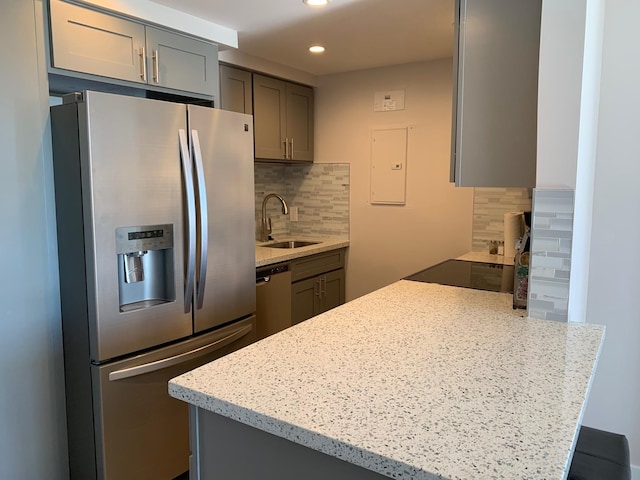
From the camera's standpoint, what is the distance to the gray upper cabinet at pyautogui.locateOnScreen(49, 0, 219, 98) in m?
1.90

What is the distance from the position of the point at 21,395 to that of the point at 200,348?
70cm

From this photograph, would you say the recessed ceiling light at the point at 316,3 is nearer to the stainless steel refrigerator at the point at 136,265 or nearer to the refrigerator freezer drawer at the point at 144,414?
the stainless steel refrigerator at the point at 136,265

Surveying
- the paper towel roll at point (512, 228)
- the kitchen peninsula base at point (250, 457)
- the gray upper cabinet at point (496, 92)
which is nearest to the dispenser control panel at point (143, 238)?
the kitchen peninsula base at point (250, 457)

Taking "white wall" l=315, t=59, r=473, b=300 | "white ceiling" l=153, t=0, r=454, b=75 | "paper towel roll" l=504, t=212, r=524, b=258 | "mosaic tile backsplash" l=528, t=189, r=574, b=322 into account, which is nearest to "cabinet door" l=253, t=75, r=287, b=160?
"white ceiling" l=153, t=0, r=454, b=75

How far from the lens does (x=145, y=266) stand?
77.9 inches

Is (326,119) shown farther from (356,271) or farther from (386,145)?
(356,271)

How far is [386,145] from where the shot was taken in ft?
11.7

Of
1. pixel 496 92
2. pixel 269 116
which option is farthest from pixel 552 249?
pixel 269 116

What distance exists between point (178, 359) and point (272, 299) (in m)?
0.98

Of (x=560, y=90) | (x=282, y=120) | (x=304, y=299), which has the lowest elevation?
(x=304, y=299)

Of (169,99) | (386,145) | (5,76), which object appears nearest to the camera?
(5,76)

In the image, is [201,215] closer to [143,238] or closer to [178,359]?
[143,238]

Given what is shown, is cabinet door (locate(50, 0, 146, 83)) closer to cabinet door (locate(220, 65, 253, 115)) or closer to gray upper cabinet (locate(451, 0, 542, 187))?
cabinet door (locate(220, 65, 253, 115))

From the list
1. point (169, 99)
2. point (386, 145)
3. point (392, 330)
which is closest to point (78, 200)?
point (169, 99)
